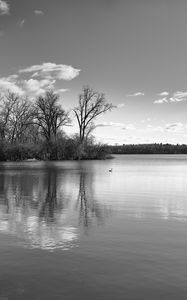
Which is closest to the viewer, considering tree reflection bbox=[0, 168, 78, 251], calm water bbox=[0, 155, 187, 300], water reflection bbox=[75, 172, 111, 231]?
calm water bbox=[0, 155, 187, 300]

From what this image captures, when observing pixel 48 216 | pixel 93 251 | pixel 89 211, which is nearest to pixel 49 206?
pixel 89 211

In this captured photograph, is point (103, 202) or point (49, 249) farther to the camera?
point (103, 202)

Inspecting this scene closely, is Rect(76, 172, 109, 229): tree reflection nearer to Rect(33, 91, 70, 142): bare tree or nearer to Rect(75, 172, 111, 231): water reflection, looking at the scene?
Rect(75, 172, 111, 231): water reflection

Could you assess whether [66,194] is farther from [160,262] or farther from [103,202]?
[160,262]

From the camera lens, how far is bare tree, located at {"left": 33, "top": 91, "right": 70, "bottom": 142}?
75.9 meters

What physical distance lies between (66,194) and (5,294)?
1254 cm

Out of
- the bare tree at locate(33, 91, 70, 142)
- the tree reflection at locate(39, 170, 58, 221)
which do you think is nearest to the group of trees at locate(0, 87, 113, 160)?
the bare tree at locate(33, 91, 70, 142)

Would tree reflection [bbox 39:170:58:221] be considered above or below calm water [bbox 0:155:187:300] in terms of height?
above

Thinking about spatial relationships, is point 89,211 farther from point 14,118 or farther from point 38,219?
point 14,118

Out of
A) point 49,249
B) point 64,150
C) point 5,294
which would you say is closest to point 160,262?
point 49,249

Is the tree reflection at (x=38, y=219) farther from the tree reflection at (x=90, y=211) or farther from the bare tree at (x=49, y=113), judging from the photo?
the bare tree at (x=49, y=113)

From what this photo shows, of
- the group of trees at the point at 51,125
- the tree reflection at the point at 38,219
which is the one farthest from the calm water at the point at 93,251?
the group of trees at the point at 51,125

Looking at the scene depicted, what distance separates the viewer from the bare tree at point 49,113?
7594 cm

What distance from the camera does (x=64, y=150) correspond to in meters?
75.4
